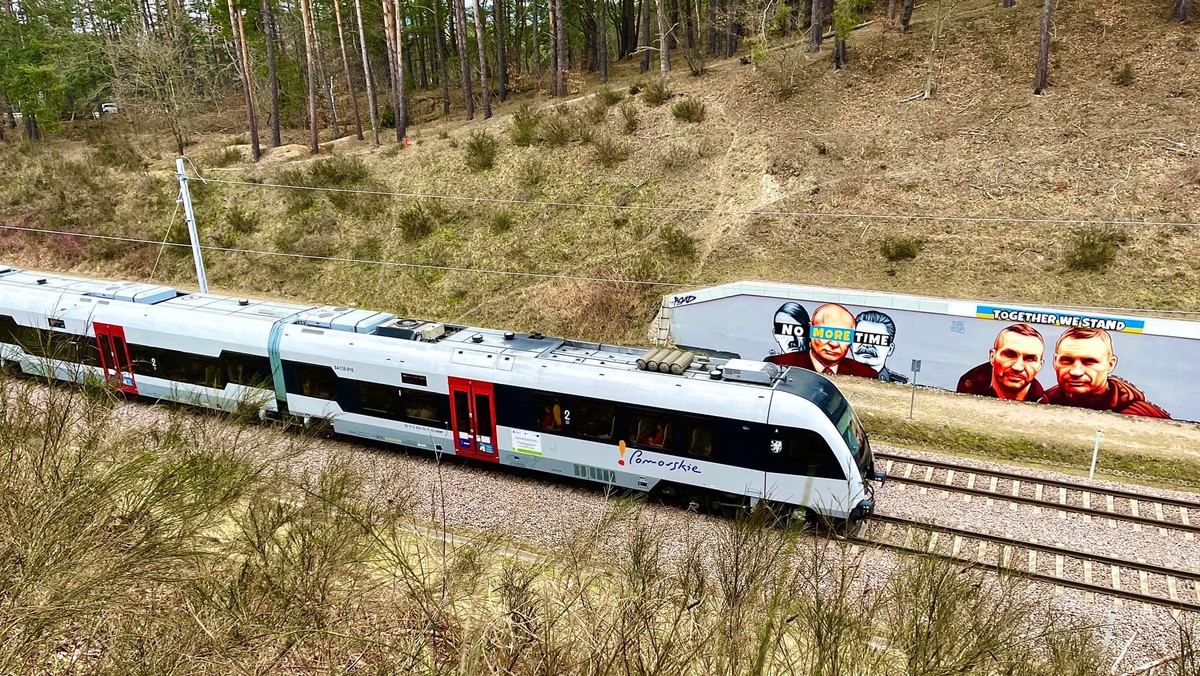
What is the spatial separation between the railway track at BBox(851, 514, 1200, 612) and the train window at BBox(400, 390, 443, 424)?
926 cm

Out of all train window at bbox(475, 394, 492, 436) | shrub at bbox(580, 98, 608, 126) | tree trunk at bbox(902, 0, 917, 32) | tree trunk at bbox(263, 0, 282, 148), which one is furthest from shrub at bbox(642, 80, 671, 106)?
train window at bbox(475, 394, 492, 436)

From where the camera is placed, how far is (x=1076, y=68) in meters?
28.0

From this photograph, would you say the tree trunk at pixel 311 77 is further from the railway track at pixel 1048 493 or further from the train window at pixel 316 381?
the railway track at pixel 1048 493

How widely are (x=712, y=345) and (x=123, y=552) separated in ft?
60.7

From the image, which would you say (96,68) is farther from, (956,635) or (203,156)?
(956,635)

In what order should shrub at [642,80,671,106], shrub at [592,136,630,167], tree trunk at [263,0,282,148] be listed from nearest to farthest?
shrub at [592,136,630,167]
shrub at [642,80,671,106]
tree trunk at [263,0,282,148]

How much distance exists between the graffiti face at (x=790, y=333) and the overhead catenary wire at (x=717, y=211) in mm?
6228

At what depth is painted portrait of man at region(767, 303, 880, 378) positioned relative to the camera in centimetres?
2080

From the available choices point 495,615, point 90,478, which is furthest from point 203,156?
point 495,615

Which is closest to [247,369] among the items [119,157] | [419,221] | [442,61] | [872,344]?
[419,221]

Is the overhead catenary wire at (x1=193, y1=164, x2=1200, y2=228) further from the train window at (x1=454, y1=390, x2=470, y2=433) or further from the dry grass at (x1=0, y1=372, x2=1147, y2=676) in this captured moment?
the dry grass at (x1=0, y1=372, x2=1147, y2=676)

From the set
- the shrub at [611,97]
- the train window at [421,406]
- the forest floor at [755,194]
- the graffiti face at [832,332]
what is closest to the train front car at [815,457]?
the forest floor at [755,194]

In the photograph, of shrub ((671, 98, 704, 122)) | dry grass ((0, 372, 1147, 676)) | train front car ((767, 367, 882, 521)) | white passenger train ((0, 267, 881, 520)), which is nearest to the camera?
dry grass ((0, 372, 1147, 676))

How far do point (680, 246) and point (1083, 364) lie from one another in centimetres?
1365
